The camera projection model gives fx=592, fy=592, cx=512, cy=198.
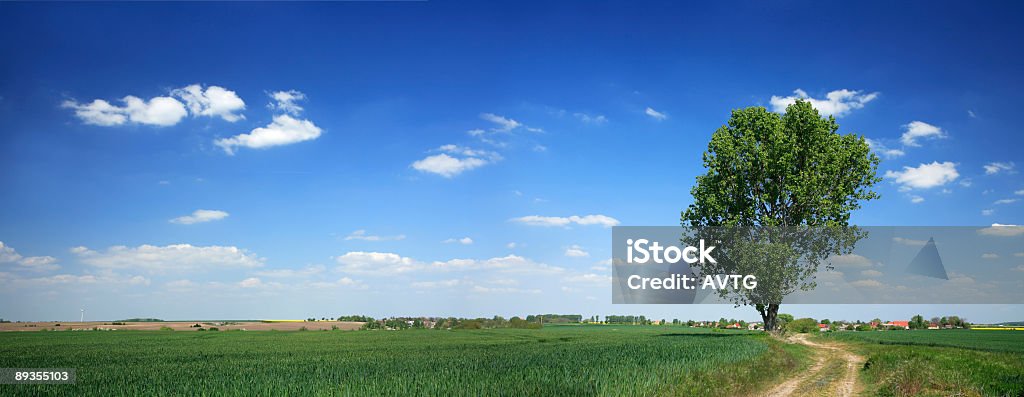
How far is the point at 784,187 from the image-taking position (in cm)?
4206

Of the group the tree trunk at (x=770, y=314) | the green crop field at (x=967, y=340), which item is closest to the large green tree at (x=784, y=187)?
the tree trunk at (x=770, y=314)

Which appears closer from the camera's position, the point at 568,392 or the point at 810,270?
the point at 568,392

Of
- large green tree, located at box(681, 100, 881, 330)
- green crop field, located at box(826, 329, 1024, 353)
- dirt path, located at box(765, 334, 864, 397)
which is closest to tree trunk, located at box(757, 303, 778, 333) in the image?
large green tree, located at box(681, 100, 881, 330)

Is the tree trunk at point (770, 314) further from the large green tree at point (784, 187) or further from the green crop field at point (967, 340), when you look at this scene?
the green crop field at point (967, 340)

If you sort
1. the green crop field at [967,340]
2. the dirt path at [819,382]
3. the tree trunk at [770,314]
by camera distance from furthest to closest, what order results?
1. the tree trunk at [770,314]
2. the green crop field at [967,340]
3. the dirt path at [819,382]

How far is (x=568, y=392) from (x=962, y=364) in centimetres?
1859

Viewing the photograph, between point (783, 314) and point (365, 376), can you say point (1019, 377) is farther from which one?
point (783, 314)

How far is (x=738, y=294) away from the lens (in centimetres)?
4375

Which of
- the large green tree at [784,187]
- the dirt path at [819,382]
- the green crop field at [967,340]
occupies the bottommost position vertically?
the green crop field at [967,340]

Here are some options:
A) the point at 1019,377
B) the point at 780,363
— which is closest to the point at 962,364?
the point at 1019,377

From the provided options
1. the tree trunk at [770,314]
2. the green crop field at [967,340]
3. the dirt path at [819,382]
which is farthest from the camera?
the tree trunk at [770,314]

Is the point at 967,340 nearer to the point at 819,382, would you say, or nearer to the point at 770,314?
Result: the point at 770,314

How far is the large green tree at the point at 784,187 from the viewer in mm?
41281

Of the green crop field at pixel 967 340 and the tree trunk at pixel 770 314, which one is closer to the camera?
the green crop field at pixel 967 340
